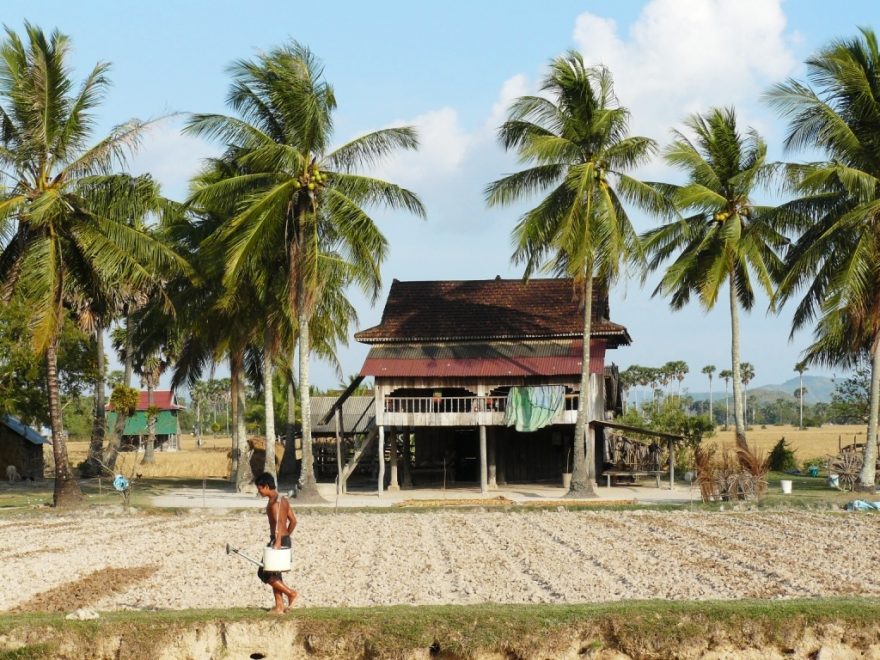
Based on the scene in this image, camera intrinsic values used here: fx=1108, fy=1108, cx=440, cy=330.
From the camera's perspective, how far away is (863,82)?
27.1m

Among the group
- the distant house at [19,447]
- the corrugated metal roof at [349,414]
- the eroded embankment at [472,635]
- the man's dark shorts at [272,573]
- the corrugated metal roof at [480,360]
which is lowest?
the eroded embankment at [472,635]

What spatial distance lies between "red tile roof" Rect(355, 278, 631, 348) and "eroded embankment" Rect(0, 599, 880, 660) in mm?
21129

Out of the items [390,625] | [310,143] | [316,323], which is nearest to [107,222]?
[310,143]

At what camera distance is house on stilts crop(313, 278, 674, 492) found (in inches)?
1235

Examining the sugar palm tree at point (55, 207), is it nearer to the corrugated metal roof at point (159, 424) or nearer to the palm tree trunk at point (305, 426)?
the palm tree trunk at point (305, 426)

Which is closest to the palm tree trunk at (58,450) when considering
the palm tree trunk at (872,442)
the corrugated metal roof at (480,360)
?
the corrugated metal roof at (480,360)

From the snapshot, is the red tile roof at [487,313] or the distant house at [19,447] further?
the distant house at [19,447]

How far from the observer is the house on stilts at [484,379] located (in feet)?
103

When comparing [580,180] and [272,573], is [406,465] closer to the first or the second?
[580,180]

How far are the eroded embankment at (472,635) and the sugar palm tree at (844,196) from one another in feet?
55.7

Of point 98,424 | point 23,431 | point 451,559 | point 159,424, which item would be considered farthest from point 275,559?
point 159,424

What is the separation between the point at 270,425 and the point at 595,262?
992 centimetres

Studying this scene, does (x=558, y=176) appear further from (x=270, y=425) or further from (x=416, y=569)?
(x=416, y=569)

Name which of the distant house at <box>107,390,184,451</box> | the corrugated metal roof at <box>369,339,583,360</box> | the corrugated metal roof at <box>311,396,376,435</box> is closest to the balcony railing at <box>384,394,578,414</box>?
the corrugated metal roof at <box>369,339,583,360</box>
